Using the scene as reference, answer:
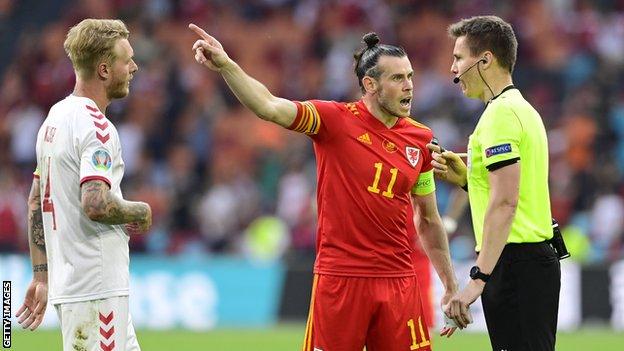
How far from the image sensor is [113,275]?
5594 millimetres

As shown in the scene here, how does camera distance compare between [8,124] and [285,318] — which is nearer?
[285,318]

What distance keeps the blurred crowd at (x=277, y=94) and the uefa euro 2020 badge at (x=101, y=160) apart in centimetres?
1060

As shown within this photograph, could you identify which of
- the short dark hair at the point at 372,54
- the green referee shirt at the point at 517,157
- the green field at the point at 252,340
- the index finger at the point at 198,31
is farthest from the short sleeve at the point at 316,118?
the green field at the point at 252,340

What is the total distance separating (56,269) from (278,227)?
1173 cm

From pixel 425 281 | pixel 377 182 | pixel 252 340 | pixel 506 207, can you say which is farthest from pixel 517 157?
pixel 252 340

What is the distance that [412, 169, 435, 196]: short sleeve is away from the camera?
6703mm

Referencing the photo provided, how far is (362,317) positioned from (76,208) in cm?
169

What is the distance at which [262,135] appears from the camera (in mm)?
18703

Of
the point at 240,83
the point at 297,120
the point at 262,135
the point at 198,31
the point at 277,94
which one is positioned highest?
the point at 277,94

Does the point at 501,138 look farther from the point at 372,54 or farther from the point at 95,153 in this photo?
the point at 95,153

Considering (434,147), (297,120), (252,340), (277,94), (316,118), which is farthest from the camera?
(277,94)

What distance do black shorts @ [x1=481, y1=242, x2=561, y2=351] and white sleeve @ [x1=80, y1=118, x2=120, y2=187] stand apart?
6.63 feet

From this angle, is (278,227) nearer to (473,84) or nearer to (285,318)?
(285,318)

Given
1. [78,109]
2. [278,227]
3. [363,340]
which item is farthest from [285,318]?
[78,109]
